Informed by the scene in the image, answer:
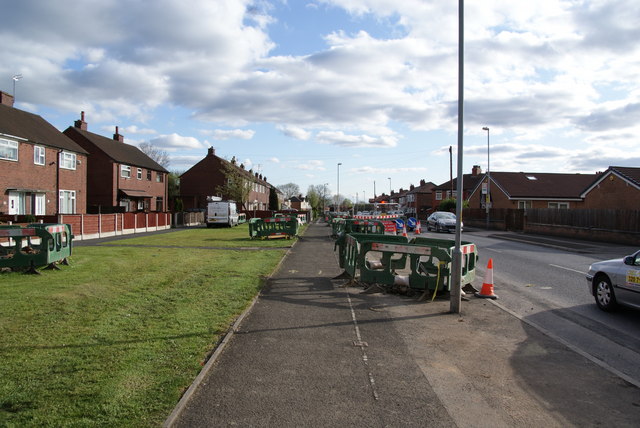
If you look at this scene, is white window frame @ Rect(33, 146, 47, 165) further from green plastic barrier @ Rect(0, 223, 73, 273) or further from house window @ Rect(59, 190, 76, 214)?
green plastic barrier @ Rect(0, 223, 73, 273)

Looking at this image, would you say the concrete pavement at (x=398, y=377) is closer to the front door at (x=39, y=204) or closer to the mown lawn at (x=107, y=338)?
the mown lawn at (x=107, y=338)

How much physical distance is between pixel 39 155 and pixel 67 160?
123 inches

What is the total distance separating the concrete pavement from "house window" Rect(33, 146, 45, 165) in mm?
26429

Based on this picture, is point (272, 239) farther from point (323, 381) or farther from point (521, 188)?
point (521, 188)

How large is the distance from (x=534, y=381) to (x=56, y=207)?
3202cm

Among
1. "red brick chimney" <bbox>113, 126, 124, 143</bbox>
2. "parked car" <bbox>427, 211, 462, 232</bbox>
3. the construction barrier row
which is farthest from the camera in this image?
"red brick chimney" <bbox>113, 126, 124, 143</bbox>

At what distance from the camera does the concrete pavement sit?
4.05 meters

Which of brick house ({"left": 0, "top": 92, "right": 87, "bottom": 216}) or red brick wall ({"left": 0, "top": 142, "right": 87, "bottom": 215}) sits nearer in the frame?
red brick wall ({"left": 0, "top": 142, "right": 87, "bottom": 215})

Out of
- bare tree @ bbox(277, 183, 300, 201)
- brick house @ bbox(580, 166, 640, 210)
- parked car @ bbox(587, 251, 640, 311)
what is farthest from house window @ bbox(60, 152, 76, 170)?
bare tree @ bbox(277, 183, 300, 201)

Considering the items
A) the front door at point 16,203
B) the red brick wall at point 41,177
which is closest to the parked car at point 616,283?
the red brick wall at point 41,177

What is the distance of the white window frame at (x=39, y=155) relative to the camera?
93.1 ft

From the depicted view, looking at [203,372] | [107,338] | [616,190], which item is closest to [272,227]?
[107,338]

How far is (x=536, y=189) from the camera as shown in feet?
169

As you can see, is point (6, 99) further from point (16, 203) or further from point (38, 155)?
point (16, 203)
